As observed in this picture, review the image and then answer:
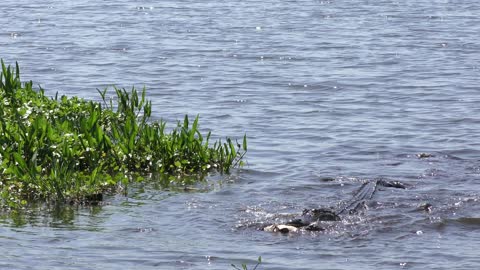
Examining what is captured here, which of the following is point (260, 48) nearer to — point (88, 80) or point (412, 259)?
point (88, 80)

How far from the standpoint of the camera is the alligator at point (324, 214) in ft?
27.6

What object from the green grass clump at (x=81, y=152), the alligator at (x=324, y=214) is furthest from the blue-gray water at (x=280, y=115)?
the green grass clump at (x=81, y=152)

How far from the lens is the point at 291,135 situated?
40.7 feet

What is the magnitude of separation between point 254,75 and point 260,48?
2.64m

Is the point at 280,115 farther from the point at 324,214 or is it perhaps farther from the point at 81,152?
the point at 324,214

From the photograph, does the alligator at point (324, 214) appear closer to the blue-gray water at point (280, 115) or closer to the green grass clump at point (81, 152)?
the blue-gray water at point (280, 115)

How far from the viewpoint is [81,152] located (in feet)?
32.2

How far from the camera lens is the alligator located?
27.6 ft

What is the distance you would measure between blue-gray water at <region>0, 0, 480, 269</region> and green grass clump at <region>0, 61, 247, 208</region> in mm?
247

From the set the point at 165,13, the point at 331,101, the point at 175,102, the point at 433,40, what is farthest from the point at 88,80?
the point at 165,13

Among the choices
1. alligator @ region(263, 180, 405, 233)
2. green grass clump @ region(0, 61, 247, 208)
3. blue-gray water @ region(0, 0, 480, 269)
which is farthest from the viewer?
green grass clump @ region(0, 61, 247, 208)

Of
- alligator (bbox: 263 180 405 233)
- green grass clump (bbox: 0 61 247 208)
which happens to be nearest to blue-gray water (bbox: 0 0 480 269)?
alligator (bbox: 263 180 405 233)

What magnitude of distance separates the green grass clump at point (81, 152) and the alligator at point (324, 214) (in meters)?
1.46

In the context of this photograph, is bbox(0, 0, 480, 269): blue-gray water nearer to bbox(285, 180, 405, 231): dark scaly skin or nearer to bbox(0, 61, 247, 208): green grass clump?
bbox(285, 180, 405, 231): dark scaly skin
